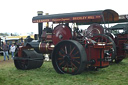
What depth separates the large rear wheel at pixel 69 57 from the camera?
217 inches

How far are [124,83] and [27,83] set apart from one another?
2.32 metres

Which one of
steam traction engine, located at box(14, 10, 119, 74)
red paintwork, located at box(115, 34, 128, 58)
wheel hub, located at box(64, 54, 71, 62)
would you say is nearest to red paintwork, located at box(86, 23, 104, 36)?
red paintwork, located at box(115, 34, 128, 58)

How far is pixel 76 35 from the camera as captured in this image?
666 centimetres

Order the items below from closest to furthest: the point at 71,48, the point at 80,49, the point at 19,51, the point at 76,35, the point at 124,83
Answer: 1. the point at 124,83
2. the point at 80,49
3. the point at 71,48
4. the point at 76,35
5. the point at 19,51

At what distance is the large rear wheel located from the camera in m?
5.50

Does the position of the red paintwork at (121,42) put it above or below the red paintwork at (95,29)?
below

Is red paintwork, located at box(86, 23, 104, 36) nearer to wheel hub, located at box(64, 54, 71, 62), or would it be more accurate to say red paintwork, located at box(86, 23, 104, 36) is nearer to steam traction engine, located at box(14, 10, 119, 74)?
steam traction engine, located at box(14, 10, 119, 74)

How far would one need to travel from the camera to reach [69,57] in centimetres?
587

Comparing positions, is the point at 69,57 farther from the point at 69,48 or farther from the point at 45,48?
the point at 45,48

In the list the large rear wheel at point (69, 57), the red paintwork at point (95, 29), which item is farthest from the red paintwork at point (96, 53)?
the red paintwork at point (95, 29)

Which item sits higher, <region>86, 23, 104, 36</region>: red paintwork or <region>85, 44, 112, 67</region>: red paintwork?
<region>86, 23, 104, 36</region>: red paintwork

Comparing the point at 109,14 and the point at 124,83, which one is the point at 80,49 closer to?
the point at 124,83

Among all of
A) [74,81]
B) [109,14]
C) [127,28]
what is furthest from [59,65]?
[127,28]

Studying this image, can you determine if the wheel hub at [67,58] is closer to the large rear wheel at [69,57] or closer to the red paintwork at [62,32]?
the large rear wheel at [69,57]
